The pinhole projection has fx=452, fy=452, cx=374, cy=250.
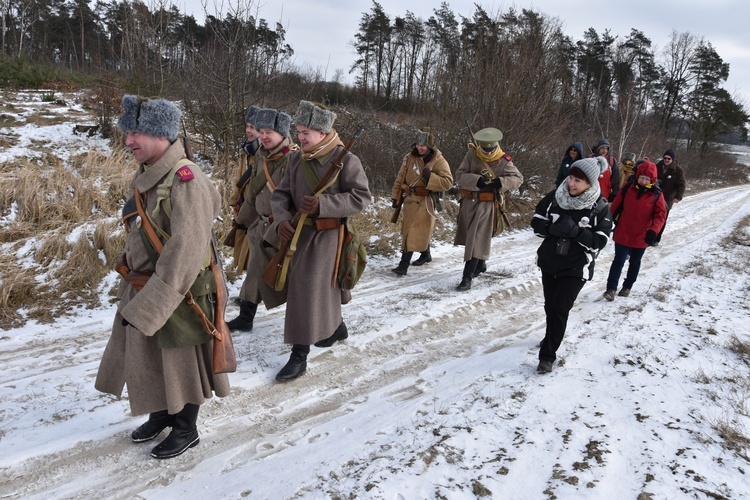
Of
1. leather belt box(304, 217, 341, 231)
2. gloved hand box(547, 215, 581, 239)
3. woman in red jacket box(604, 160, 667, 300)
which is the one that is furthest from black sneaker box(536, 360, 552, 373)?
woman in red jacket box(604, 160, 667, 300)

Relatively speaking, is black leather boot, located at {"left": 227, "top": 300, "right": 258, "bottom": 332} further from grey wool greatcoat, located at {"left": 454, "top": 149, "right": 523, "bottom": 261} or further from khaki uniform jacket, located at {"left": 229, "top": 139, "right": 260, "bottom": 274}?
grey wool greatcoat, located at {"left": 454, "top": 149, "right": 523, "bottom": 261}

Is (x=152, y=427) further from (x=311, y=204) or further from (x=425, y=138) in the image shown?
(x=425, y=138)

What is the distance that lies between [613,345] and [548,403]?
1357 mm

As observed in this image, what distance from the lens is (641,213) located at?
18.0 feet

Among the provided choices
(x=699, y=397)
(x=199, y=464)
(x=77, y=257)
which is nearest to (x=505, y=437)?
(x=699, y=397)

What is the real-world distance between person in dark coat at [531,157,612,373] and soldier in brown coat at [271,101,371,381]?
5.05ft

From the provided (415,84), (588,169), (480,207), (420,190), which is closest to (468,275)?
(480,207)

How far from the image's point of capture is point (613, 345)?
4.12m

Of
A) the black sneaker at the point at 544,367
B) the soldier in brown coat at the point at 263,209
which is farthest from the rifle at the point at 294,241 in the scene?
the black sneaker at the point at 544,367

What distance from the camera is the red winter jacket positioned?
17.7ft

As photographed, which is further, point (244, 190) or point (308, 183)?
point (244, 190)

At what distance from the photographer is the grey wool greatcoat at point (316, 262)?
344cm

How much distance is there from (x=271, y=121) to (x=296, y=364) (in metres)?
2.10

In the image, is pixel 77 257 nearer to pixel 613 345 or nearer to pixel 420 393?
pixel 420 393
